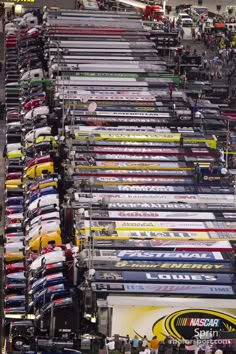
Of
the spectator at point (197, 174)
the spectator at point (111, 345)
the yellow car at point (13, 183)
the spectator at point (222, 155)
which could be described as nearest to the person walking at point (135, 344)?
the spectator at point (111, 345)

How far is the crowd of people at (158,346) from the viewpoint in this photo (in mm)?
34531

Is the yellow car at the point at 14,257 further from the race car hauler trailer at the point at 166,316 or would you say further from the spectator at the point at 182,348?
the spectator at the point at 182,348

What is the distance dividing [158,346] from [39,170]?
47.9ft

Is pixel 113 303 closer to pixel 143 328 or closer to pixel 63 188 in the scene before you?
pixel 143 328

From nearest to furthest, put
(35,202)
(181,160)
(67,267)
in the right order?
(67,267) < (35,202) < (181,160)

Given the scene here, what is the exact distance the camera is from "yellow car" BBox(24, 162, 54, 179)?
47.9 meters

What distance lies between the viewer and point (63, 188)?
4534cm

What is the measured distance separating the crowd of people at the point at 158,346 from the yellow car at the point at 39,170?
45.9 ft

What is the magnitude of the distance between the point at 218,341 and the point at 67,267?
5.31 m

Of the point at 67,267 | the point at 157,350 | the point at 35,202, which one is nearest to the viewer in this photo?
the point at 157,350

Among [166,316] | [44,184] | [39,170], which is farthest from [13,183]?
[166,316]

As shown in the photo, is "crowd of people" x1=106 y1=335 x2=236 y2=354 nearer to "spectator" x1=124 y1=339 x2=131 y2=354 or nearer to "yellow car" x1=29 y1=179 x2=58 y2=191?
"spectator" x1=124 y1=339 x2=131 y2=354

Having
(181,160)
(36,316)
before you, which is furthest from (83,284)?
(181,160)

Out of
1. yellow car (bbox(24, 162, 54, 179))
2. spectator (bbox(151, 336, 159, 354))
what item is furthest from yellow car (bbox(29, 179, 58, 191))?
spectator (bbox(151, 336, 159, 354))
